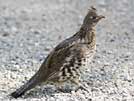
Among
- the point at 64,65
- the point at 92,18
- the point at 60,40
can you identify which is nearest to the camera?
the point at 64,65

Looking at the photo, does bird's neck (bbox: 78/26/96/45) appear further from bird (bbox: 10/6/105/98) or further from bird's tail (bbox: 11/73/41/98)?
bird's tail (bbox: 11/73/41/98)

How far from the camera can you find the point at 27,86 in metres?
8.95

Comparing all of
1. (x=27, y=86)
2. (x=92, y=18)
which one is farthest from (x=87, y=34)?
(x=27, y=86)

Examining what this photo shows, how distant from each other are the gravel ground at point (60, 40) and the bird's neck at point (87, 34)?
679 millimetres

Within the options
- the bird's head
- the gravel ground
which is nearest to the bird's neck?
the bird's head

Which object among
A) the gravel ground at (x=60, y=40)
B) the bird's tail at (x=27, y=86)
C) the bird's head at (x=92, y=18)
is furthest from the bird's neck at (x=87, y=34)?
the bird's tail at (x=27, y=86)

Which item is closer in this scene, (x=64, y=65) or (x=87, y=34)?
(x=64, y=65)

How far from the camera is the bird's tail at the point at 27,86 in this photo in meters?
8.88

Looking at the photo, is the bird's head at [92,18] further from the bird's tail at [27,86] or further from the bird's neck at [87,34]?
the bird's tail at [27,86]

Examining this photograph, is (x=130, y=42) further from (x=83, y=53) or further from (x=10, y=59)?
(x=83, y=53)

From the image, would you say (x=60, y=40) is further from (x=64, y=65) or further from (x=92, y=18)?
(x=64, y=65)

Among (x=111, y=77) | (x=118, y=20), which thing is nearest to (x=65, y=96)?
(x=111, y=77)

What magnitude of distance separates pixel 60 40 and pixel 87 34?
12.5 ft

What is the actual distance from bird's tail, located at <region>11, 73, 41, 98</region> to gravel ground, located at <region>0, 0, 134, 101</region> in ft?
0.30
